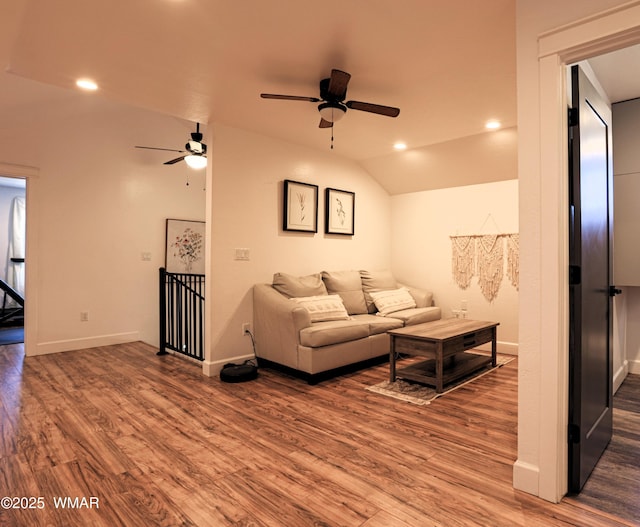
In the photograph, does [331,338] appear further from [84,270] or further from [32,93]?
[32,93]

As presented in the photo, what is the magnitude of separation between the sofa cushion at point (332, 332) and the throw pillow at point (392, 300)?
77 centimetres

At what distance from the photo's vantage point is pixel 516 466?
189 centimetres

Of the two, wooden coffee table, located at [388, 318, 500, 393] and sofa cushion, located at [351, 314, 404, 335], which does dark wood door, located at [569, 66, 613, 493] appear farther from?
sofa cushion, located at [351, 314, 404, 335]

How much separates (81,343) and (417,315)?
4.14 m

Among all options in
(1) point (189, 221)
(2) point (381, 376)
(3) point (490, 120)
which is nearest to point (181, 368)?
(2) point (381, 376)

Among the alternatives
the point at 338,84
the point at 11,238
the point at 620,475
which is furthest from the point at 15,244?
the point at 620,475

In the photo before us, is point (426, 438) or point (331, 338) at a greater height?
point (331, 338)

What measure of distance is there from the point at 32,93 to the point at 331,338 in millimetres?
4343

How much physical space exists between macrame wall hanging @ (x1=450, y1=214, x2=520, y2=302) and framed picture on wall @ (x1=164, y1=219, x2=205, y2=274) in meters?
3.71

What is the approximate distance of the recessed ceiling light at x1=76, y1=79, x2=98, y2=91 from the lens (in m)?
2.96

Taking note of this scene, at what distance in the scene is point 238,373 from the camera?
363 cm

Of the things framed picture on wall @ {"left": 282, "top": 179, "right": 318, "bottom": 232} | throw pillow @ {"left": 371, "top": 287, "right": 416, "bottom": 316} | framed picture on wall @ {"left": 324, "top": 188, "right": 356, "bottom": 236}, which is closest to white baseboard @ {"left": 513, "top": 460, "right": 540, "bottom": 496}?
throw pillow @ {"left": 371, "top": 287, "right": 416, "bottom": 316}

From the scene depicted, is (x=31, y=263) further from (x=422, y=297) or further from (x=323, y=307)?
(x=422, y=297)

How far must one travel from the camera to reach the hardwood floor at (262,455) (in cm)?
172
